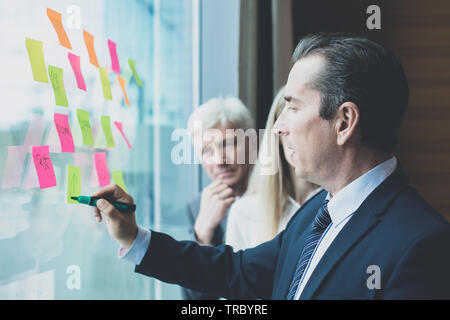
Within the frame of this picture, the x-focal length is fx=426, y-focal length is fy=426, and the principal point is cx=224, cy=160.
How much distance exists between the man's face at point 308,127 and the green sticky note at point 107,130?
46cm

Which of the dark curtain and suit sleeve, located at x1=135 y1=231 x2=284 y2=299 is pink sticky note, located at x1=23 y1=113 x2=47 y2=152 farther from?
the dark curtain

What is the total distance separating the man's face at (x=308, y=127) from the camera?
0.88 m

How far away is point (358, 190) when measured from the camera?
0.88 m

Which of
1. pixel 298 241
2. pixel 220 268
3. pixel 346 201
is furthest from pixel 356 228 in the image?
pixel 220 268

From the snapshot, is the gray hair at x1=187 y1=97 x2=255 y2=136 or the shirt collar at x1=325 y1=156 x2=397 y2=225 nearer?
the shirt collar at x1=325 y1=156 x2=397 y2=225

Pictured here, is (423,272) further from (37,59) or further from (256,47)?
(256,47)

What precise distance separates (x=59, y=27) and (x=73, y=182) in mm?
317

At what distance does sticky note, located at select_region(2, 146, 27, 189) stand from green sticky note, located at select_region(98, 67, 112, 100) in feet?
1.13

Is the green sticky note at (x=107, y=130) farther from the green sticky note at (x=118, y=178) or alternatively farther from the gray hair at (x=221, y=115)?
the gray hair at (x=221, y=115)

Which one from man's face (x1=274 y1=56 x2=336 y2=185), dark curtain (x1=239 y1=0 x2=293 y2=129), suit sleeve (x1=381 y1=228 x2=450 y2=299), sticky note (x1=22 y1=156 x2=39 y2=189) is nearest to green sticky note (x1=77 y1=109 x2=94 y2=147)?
sticky note (x1=22 y1=156 x2=39 y2=189)

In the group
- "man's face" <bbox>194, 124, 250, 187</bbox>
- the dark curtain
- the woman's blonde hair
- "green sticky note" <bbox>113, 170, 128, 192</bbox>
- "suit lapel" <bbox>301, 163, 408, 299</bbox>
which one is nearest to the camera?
"suit lapel" <bbox>301, 163, 408, 299</bbox>

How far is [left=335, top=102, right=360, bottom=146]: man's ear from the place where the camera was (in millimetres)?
856

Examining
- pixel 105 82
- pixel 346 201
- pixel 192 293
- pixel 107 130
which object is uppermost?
pixel 105 82

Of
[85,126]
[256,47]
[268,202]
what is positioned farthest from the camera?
[256,47]
